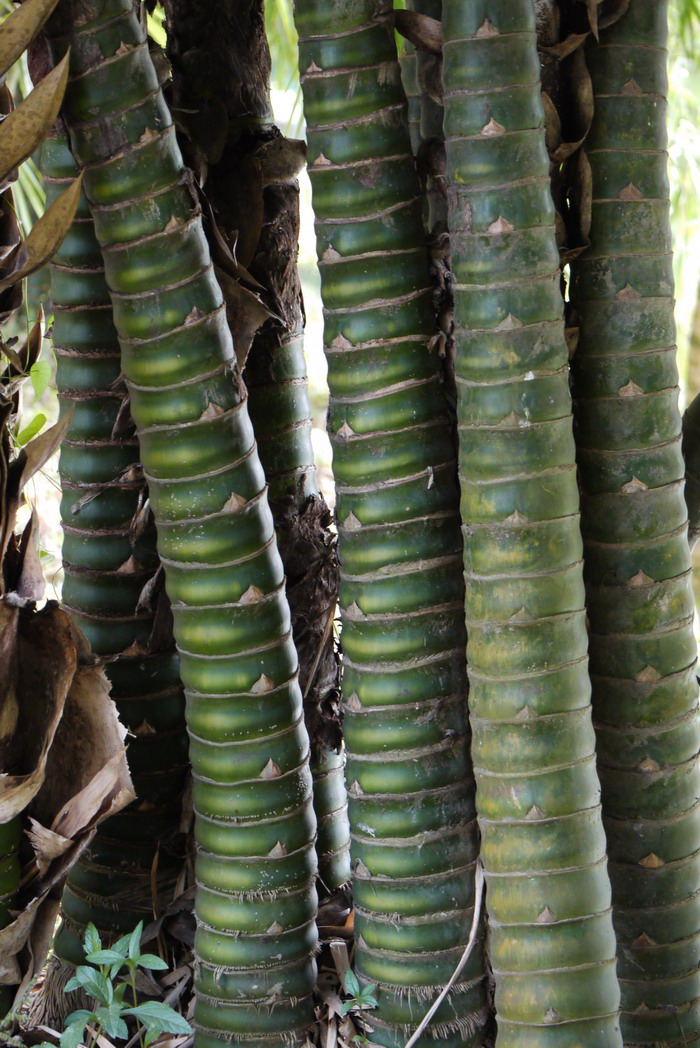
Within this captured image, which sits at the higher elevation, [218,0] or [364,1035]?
[218,0]

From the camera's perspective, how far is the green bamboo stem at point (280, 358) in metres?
1.26

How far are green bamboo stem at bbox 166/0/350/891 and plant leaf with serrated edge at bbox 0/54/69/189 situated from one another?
328 millimetres

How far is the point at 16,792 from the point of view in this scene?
3.30 feet

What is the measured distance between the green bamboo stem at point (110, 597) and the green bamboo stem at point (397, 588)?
9.8 inches

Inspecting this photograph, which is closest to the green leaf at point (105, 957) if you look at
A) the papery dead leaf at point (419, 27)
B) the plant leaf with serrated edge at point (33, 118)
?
the plant leaf with serrated edge at point (33, 118)

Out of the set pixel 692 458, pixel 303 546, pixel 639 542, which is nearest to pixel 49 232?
pixel 303 546

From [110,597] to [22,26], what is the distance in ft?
1.97

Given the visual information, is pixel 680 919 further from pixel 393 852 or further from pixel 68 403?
pixel 68 403

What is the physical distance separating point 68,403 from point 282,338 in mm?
273

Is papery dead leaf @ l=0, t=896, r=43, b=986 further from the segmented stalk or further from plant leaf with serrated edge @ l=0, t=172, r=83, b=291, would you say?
plant leaf with serrated edge @ l=0, t=172, r=83, b=291

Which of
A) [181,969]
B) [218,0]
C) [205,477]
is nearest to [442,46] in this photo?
[218,0]

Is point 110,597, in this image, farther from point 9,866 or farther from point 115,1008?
point 115,1008

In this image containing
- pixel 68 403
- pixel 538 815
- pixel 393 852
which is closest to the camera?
pixel 538 815

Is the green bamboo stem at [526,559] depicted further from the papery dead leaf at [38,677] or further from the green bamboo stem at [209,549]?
the papery dead leaf at [38,677]
